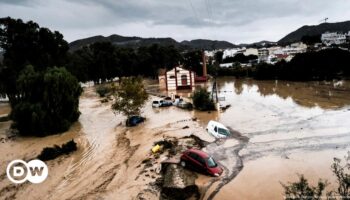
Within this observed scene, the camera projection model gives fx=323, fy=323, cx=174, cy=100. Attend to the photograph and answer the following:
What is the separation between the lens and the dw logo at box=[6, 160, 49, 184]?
75.8 ft

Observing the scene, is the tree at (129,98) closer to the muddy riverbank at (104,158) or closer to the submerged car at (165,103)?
the muddy riverbank at (104,158)

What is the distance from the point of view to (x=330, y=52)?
81500mm

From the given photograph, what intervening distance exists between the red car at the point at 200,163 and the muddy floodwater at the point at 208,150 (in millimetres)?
636

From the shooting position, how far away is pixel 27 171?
2491 cm

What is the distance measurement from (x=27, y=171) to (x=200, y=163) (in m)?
13.9

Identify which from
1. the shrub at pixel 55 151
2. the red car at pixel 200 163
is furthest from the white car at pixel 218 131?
the shrub at pixel 55 151

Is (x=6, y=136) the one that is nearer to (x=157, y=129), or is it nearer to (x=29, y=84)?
(x=29, y=84)

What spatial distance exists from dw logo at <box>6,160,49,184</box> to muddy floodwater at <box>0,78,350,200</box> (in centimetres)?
60

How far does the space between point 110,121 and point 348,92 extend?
4138 centimetres

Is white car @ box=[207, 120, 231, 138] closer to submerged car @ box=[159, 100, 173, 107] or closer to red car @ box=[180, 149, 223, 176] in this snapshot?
red car @ box=[180, 149, 223, 176]

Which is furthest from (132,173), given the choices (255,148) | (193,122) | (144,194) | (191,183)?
(193,122)

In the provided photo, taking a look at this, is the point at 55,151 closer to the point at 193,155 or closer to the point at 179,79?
the point at 193,155

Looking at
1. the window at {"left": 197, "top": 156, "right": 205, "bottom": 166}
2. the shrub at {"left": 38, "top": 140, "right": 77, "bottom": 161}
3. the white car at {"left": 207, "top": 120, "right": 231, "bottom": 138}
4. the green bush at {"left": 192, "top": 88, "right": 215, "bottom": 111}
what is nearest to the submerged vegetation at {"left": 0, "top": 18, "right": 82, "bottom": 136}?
the shrub at {"left": 38, "top": 140, "right": 77, "bottom": 161}

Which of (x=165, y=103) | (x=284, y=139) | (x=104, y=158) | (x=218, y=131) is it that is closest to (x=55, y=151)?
(x=104, y=158)
